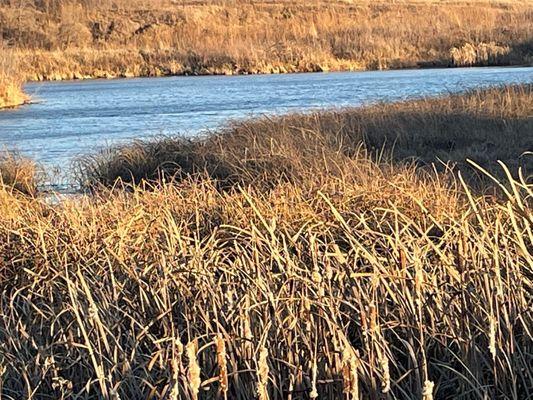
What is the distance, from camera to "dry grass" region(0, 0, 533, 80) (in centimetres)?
3350

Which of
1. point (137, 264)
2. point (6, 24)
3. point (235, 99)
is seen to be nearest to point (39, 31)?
point (6, 24)

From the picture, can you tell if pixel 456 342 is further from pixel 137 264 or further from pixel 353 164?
pixel 353 164

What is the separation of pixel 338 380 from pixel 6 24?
39.8 metres

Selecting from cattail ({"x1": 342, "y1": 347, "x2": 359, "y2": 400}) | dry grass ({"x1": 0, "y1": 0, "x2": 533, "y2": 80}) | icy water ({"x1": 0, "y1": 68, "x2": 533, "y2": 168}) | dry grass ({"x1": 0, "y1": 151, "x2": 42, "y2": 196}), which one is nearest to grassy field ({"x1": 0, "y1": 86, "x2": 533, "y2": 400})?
cattail ({"x1": 342, "y1": 347, "x2": 359, "y2": 400})

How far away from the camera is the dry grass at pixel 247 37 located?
3350 centimetres

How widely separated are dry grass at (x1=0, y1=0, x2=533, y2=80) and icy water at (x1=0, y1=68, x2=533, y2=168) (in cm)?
322

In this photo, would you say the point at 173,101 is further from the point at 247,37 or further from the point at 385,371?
the point at 385,371

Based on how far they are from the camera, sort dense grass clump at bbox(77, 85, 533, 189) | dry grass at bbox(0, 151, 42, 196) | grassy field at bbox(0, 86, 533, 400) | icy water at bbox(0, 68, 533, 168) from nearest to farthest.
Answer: grassy field at bbox(0, 86, 533, 400), dense grass clump at bbox(77, 85, 533, 189), dry grass at bbox(0, 151, 42, 196), icy water at bbox(0, 68, 533, 168)

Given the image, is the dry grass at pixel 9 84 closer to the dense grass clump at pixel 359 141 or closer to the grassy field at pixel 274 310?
the dense grass clump at pixel 359 141

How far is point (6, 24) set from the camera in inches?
1597

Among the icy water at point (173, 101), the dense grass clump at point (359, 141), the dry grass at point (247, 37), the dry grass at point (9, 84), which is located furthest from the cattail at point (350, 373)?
the dry grass at point (247, 37)

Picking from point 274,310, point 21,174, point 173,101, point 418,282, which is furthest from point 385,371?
point 173,101

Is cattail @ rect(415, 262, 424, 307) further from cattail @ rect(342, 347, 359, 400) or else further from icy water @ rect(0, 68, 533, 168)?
icy water @ rect(0, 68, 533, 168)

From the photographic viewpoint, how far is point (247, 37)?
39844 mm
